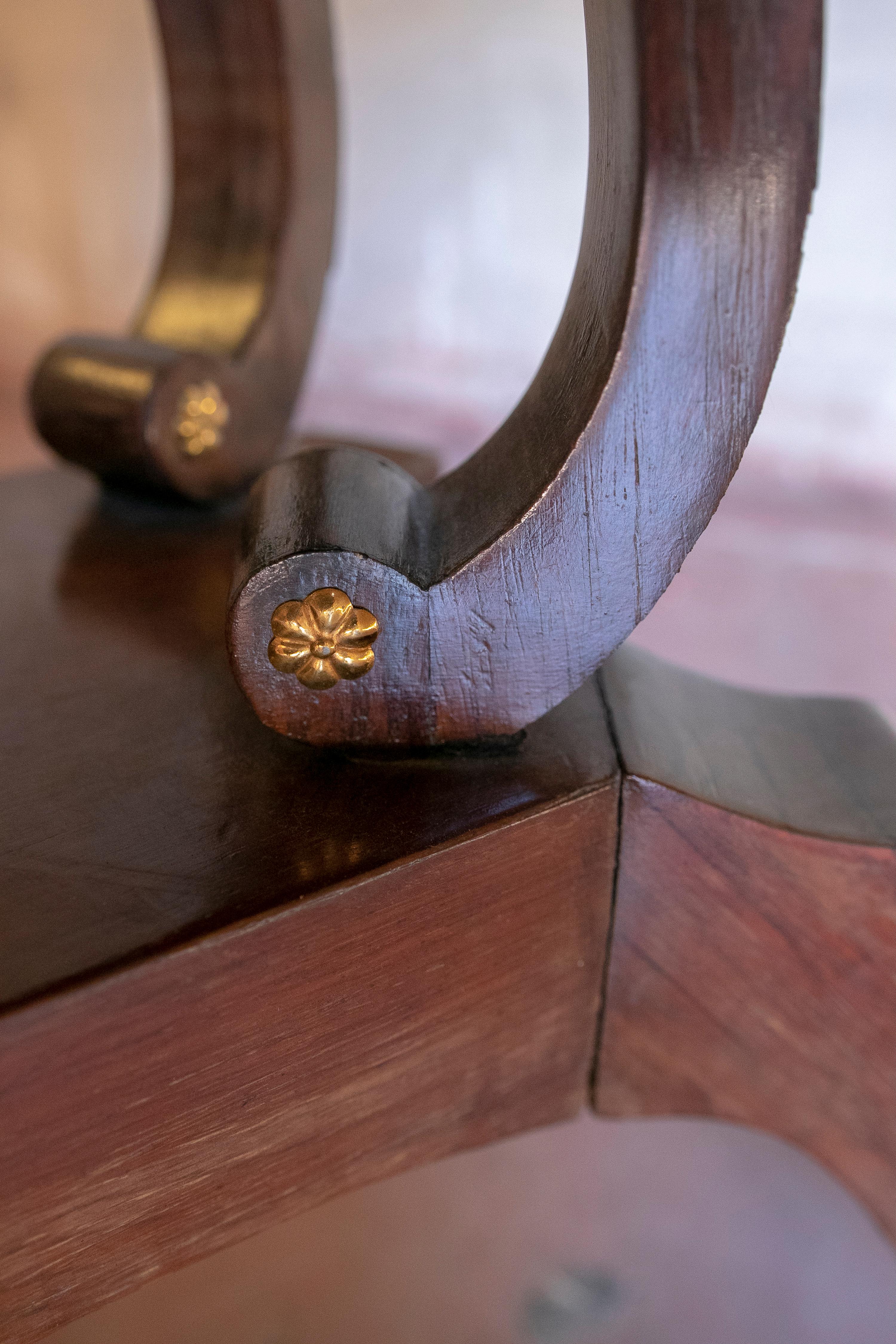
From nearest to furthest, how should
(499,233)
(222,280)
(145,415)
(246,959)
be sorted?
(246,959) → (145,415) → (222,280) → (499,233)

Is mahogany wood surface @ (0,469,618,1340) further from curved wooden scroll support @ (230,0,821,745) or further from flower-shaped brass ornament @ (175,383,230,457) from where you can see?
flower-shaped brass ornament @ (175,383,230,457)

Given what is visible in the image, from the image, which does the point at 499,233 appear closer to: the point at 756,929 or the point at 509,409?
the point at 509,409

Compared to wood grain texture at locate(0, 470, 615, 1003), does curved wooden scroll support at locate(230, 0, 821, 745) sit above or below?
above

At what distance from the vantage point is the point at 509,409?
1.40 metres

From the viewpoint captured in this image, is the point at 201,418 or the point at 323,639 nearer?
the point at 323,639

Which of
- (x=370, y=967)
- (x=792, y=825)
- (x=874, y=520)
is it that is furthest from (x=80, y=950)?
(x=874, y=520)

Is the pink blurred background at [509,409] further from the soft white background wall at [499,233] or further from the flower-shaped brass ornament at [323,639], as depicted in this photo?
the flower-shaped brass ornament at [323,639]

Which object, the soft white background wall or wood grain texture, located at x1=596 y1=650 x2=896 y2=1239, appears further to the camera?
the soft white background wall

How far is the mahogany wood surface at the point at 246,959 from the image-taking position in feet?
1.01

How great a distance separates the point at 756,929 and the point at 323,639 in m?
0.21

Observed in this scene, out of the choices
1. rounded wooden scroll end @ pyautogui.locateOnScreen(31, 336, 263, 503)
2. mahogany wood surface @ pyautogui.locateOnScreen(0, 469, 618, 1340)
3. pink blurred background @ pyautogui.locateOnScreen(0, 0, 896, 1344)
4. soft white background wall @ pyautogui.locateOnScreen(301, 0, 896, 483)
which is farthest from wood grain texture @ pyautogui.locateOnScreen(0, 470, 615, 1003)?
soft white background wall @ pyautogui.locateOnScreen(301, 0, 896, 483)

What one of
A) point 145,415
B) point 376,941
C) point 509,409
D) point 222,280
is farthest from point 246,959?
point 509,409

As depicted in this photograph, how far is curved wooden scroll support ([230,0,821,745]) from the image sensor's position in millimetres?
302

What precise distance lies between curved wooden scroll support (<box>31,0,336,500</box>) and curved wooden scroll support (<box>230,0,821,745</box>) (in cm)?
23
